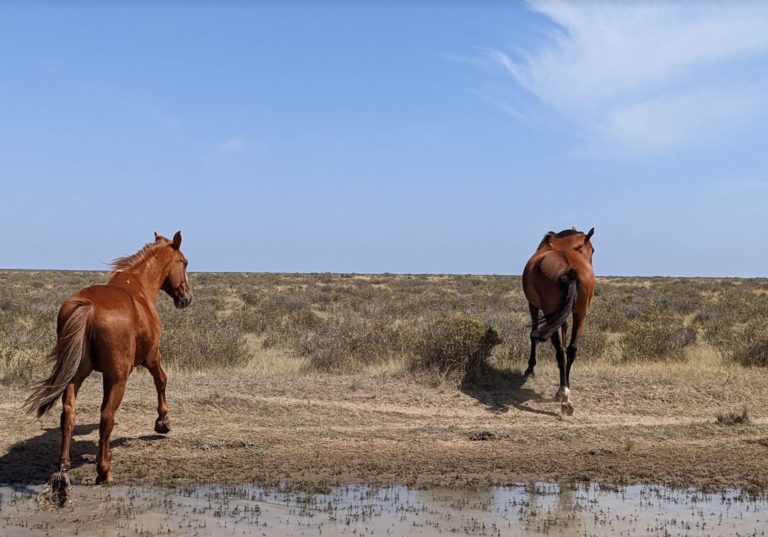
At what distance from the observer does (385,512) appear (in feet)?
20.6

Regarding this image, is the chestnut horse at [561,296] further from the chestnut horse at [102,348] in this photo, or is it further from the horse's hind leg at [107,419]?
Result: the horse's hind leg at [107,419]

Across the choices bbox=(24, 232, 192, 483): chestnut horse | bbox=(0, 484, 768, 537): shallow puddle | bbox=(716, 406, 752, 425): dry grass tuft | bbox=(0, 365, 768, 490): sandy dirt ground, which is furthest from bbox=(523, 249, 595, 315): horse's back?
bbox=(24, 232, 192, 483): chestnut horse

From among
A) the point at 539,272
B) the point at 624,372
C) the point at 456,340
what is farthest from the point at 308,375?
the point at 624,372

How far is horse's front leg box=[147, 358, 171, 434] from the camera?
309 inches

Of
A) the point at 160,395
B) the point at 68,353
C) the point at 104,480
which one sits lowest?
the point at 104,480

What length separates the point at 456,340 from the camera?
1216 cm

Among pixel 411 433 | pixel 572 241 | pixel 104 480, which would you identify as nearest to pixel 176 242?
pixel 104 480

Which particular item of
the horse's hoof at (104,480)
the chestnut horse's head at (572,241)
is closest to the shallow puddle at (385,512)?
the horse's hoof at (104,480)

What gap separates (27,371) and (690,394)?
9664 millimetres

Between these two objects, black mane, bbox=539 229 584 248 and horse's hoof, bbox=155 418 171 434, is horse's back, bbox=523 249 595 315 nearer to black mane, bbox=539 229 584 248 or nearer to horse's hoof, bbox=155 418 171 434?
black mane, bbox=539 229 584 248

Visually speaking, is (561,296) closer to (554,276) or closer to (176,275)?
(554,276)

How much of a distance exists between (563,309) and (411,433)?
280 cm

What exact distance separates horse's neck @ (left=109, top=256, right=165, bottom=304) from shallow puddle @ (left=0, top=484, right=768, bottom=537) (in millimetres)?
1953

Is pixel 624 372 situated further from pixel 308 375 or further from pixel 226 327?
pixel 226 327
